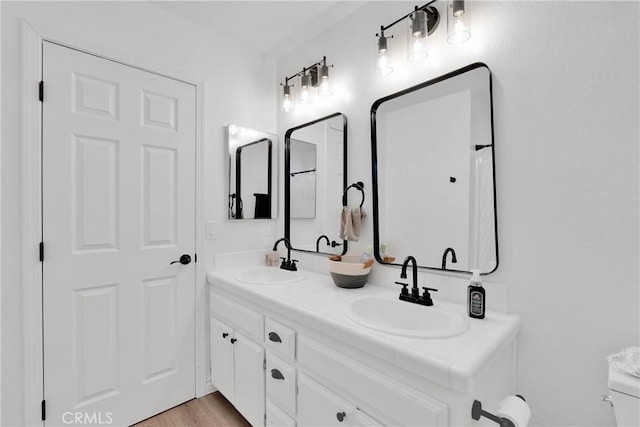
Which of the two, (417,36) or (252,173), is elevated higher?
Answer: (417,36)

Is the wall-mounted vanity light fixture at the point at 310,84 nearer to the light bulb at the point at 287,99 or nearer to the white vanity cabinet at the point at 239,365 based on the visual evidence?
the light bulb at the point at 287,99

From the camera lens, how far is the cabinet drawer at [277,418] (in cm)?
138

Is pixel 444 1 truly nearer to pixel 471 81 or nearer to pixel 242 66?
pixel 471 81

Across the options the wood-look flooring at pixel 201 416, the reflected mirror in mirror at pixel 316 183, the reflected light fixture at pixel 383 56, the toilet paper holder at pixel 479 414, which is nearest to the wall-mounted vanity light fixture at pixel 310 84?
the reflected mirror in mirror at pixel 316 183

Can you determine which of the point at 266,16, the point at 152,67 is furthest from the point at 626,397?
the point at 152,67

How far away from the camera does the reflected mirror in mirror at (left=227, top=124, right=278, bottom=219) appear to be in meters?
2.17

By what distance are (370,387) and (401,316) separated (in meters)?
0.44

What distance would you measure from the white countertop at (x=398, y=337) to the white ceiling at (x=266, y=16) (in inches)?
67.3

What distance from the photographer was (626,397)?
830 millimetres

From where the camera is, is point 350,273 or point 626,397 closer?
point 626,397

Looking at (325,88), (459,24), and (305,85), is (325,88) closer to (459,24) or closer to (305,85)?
(305,85)

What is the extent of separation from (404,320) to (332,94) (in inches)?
57.4

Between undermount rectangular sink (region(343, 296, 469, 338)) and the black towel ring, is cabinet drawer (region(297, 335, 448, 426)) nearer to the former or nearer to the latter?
undermount rectangular sink (region(343, 296, 469, 338))

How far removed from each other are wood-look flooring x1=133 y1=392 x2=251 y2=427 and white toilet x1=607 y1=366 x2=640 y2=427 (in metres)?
1.72
